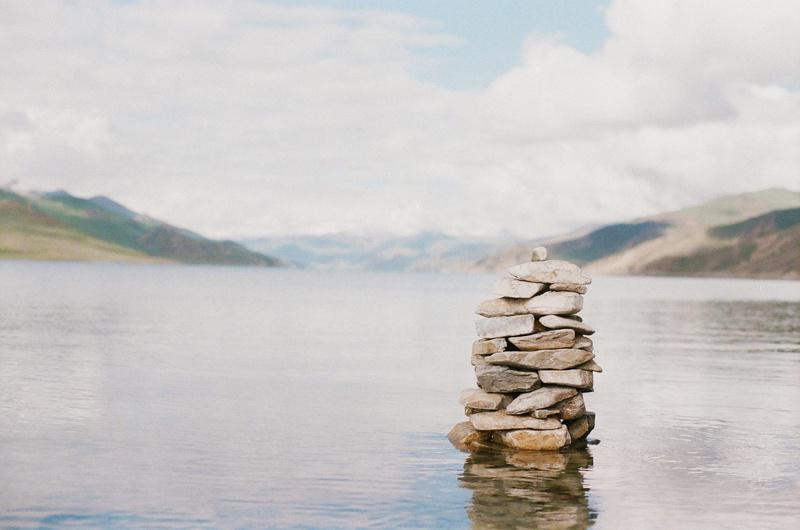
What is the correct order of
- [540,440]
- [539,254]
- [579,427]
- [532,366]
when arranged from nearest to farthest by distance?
1. [540,440]
2. [532,366]
3. [579,427]
4. [539,254]

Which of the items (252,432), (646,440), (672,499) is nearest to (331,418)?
(252,432)

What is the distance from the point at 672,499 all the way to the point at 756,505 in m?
1.84

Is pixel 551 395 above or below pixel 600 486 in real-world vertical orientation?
above

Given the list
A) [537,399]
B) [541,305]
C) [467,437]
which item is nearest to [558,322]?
[541,305]

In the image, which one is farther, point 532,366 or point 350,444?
point 532,366

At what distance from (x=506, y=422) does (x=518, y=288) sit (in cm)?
426

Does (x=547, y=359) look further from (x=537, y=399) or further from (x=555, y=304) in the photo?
(x=555, y=304)

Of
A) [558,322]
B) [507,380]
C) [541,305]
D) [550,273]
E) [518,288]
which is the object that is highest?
[550,273]

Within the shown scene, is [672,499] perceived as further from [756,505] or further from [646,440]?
[646,440]

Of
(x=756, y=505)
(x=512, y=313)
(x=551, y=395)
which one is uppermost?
(x=512, y=313)

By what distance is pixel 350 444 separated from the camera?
90.2 feet

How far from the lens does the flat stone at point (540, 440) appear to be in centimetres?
2688

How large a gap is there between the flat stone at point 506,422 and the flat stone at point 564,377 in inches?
44.3

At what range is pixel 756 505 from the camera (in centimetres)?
2100
